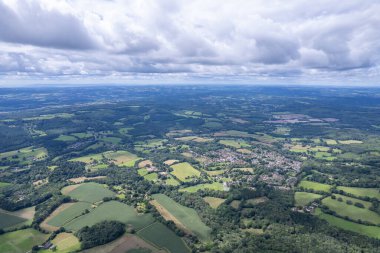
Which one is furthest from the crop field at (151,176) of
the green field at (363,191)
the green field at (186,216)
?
the green field at (363,191)

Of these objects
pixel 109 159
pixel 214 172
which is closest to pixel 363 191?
pixel 214 172

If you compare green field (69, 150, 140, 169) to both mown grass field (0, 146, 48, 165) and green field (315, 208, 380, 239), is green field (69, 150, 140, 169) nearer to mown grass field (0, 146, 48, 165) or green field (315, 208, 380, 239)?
mown grass field (0, 146, 48, 165)

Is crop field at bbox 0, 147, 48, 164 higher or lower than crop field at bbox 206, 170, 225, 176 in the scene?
lower

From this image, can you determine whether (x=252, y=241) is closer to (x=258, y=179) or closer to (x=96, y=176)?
(x=258, y=179)

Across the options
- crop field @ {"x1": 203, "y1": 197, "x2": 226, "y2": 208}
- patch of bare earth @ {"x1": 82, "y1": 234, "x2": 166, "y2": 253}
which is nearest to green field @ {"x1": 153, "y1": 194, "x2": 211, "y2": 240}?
crop field @ {"x1": 203, "y1": 197, "x2": 226, "y2": 208}

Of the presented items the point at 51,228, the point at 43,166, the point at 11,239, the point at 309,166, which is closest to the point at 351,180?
the point at 309,166

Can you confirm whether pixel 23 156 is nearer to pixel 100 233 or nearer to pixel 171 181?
pixel 171 181

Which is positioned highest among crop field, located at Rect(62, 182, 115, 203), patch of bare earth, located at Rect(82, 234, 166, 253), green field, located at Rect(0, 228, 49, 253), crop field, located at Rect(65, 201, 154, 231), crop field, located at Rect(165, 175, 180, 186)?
patch of bare earth, located at Rect(82, 234, 166, 253)

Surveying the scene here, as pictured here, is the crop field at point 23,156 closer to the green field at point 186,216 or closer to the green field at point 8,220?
the green field at point 8,220
